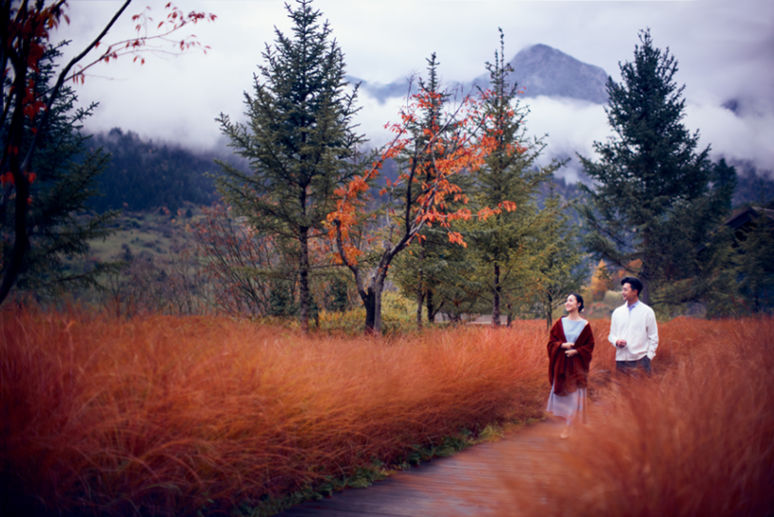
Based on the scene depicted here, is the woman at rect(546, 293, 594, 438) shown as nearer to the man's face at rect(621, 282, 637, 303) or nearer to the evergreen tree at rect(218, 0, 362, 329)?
the man's face at rect(621, 282, 637, 303)

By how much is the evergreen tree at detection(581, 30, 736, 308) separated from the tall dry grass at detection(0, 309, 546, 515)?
72.9 ft

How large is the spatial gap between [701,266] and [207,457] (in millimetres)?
27315

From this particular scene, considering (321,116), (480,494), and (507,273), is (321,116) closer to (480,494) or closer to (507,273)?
(507,273)

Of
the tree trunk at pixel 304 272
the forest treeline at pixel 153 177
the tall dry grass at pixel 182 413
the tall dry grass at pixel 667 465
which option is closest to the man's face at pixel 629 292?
the tall dry grass at pixel 667 465

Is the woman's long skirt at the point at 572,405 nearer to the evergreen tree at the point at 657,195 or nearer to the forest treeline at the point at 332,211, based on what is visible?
the forest treeline at the point at 332,211

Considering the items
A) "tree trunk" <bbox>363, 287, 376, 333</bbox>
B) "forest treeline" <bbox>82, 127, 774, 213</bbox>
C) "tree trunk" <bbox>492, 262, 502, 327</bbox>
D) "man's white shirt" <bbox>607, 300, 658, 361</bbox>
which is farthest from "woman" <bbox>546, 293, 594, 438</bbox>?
"forest treeline" <bbox>82, 127, 774, 213</bbox>

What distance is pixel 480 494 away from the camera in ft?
13.8

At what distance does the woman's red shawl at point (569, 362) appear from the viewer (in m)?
6.29

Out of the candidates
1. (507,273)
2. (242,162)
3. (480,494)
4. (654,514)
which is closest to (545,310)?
(507,273)

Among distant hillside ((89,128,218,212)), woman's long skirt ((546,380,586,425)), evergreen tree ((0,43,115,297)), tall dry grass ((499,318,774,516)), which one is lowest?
woman's long skirt ((546,380,586,425))

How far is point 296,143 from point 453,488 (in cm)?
987

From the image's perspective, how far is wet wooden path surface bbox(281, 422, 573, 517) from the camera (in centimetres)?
351

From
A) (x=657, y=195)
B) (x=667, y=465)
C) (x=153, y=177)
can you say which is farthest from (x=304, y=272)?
(x=153, y=177)

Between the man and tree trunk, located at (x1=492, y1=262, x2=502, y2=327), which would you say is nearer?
the man
